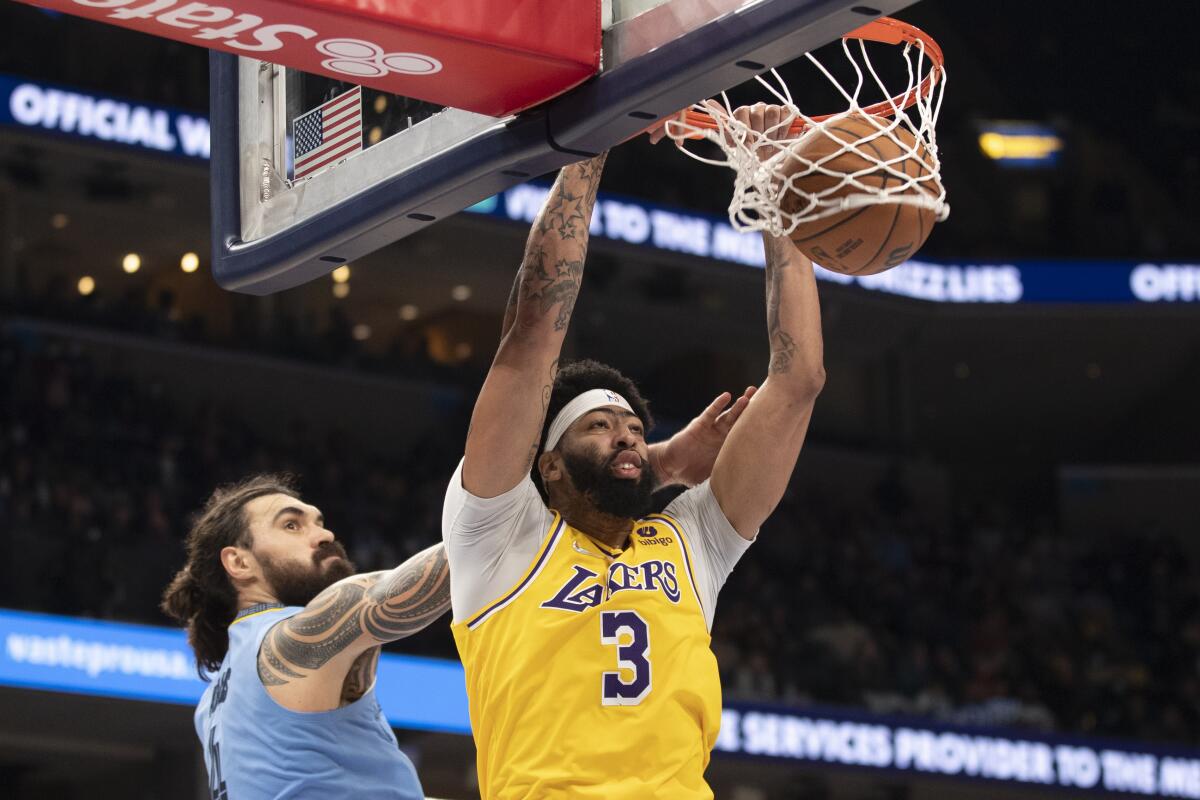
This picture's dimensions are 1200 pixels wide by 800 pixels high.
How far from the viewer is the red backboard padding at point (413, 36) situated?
2721mm

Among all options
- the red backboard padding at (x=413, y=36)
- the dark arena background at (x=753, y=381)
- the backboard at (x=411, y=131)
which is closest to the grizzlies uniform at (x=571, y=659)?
the backboard at (x=411, y=131)

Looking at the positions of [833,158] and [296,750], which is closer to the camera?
[833,158]

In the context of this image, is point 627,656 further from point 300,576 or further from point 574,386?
point 300,576

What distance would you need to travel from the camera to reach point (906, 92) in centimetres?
329

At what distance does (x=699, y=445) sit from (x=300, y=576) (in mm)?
1041

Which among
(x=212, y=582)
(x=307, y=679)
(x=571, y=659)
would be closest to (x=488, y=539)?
(x=571, y=659)

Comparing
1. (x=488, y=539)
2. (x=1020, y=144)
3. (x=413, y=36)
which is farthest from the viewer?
(x=1020, y=144)

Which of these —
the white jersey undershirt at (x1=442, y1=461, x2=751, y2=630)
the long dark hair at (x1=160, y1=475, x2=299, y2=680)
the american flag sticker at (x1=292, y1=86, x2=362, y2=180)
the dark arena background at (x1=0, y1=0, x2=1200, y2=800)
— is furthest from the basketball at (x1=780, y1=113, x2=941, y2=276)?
the dark arena background at (x1=0, y1=0, x2=1200, y2=800)

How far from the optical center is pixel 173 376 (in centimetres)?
1577

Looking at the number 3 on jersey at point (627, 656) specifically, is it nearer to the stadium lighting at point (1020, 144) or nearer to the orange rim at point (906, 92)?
the orange rim at point (906, 92)

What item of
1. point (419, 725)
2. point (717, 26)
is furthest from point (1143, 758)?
point (717, 26)

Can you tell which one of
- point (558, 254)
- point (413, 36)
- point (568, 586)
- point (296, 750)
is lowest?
point (296, 750)

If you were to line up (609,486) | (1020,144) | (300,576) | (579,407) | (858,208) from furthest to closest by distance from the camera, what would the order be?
(1020,144) < (300,576) < (579,407) < (609,486) < (858,208)

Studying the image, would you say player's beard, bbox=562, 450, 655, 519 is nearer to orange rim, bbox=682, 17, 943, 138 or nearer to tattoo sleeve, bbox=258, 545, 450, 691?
tattoo sleeve, bbox=258, 545, 450, 691
